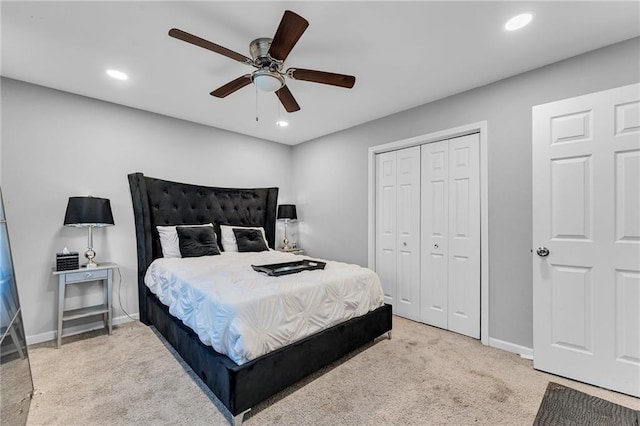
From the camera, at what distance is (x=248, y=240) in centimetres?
405

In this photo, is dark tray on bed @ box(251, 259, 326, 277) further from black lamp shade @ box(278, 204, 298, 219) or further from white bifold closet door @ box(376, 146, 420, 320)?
black lamp shade @ box(278, 204, 298, 219)

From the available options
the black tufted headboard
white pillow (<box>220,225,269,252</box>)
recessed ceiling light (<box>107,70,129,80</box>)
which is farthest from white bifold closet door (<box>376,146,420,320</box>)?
recessed ceiling light (<box>107,70,129,80</box>)

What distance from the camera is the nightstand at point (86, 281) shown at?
2805 mm

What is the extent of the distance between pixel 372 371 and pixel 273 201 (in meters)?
3.15

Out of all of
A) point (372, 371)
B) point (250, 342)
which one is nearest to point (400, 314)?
point (372, 371)

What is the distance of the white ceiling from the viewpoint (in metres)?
1.90

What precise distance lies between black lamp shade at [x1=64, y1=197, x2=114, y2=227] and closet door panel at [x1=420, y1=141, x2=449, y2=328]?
3.56m

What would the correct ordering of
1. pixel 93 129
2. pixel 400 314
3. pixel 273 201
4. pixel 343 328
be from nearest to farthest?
pixel 343 328, pixel 93 129, pixel 400 314, pixel 273 201

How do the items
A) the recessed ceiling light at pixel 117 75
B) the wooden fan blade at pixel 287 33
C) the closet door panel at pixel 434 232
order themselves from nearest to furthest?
the wooden fan blade at pixel 287 33, the recessed ceiling light at pixel 117 75, the closet door panel at pixel 434 232

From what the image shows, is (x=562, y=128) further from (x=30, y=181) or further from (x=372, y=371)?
(x=30, y=181)

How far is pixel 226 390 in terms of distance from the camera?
69.4 inches

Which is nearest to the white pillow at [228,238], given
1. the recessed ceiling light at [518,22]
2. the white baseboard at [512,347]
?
the white baseboard at [512,347]

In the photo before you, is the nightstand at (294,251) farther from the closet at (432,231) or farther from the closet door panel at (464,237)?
the closet door panel at (464,237)

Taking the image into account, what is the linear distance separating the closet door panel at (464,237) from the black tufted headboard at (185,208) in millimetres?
2778
